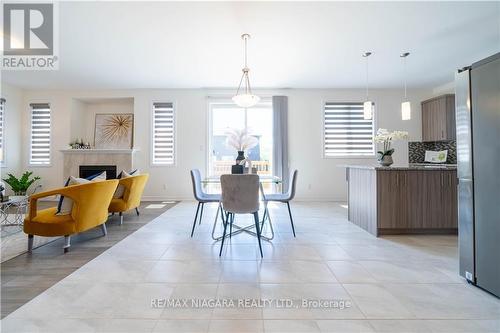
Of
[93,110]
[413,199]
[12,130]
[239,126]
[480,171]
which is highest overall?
[93,110]

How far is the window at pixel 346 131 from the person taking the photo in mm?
5973

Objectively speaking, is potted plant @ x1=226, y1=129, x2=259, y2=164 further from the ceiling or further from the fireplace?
the fireplace

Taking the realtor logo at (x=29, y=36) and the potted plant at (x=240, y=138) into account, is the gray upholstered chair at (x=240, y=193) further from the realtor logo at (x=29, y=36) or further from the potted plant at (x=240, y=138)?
the realtor logo at (x=29, y=36)

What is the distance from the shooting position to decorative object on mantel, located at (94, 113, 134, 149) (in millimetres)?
6199

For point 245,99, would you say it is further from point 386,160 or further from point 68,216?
point 68,216

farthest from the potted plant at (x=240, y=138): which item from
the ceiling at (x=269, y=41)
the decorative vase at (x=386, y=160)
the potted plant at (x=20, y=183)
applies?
the potted plant at (x=20, y=183)

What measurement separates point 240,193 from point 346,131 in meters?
4.54

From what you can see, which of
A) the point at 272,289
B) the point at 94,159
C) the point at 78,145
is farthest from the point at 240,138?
the point at 78,145

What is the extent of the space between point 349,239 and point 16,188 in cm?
702

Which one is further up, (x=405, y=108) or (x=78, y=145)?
(x=405, y=108)

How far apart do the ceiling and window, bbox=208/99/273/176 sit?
85 cm

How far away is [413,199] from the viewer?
3.10 meters

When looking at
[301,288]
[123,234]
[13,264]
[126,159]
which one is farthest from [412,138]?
[13,264]

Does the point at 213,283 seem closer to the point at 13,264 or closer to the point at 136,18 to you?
the point at 13,264
